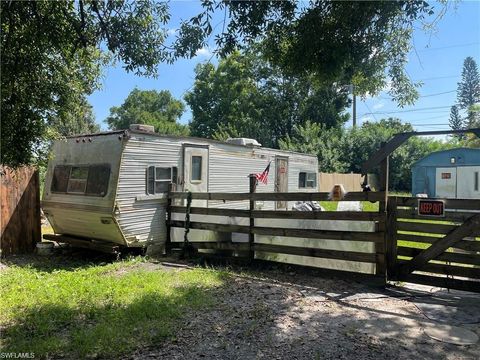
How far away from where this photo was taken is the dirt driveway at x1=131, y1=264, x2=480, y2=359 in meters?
3.79

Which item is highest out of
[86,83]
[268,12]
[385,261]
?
[268,12]

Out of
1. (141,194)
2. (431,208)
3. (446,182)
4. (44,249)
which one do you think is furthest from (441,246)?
(446,182)

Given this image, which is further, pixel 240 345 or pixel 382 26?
pixel 382 26

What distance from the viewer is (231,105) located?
37.4 m

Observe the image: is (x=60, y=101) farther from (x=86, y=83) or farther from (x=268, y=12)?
(x=268, y=12)

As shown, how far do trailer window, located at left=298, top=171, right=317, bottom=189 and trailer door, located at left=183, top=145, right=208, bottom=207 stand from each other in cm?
503

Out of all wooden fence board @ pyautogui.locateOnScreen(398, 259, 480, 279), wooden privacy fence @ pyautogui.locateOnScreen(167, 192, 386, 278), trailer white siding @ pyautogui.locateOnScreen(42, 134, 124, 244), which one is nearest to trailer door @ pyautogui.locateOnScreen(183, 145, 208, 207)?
wooden privacy fence @ pyautogui.locateOnScreen(167, 192, 386, 278)

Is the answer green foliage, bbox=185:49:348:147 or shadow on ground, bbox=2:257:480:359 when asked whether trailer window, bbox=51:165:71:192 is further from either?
green foliage, bbox=185:49:348:147

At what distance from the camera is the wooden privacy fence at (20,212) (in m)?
8.70

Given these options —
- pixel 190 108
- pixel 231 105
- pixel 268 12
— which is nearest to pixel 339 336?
pixel 268 12

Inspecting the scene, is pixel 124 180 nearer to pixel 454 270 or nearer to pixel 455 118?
pixel 454 270

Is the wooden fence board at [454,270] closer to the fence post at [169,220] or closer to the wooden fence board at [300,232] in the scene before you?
the wooden fence board at [300,232]

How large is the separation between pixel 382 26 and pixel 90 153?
601 cm

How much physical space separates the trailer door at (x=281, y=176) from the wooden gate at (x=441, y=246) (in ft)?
20.0
